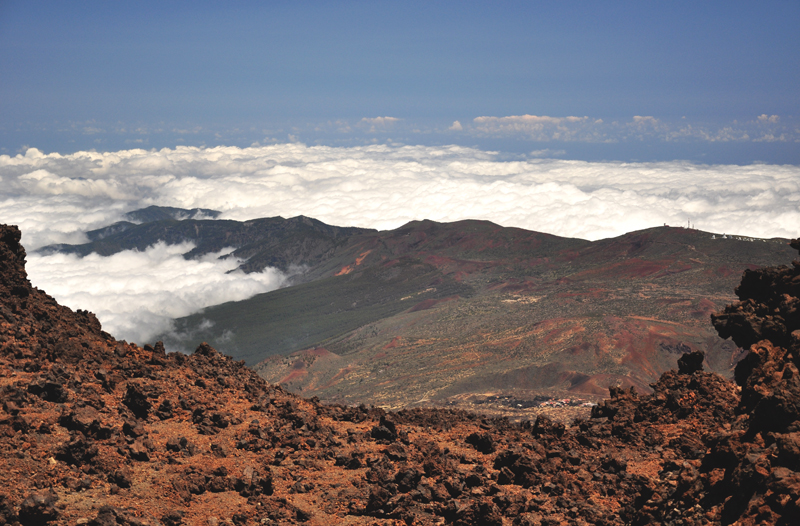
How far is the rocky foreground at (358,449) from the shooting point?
10.5 metres

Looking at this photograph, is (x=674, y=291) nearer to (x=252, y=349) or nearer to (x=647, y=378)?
(x=647, y=378)

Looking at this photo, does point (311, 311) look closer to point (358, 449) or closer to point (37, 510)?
point (358, 449)

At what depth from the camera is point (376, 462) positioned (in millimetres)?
14688

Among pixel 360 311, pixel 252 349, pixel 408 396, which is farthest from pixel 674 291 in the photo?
pixel 252 349

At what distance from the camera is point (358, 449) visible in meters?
15.7

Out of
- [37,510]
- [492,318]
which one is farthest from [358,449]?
[492,318]

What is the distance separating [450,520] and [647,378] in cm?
6157

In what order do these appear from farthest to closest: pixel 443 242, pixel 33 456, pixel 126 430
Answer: pixel 443 242
pixel 126 430
pixel 33 456

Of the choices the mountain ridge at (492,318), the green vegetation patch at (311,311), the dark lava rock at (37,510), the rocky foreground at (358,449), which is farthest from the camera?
the green vegetation patch at (311,311)

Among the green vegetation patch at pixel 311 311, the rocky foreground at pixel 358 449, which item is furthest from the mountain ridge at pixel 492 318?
the rocky foreground at pixel 358 449

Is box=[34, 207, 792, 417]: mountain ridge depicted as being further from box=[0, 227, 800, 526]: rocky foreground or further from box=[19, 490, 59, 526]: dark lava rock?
box=[19, 490, 59, 526]: dark lava rock

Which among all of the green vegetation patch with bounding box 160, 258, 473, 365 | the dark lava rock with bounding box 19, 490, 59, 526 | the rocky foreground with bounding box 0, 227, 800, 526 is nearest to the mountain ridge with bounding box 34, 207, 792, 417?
the green vegetation patch with bounding box 160, 258, 473, 365

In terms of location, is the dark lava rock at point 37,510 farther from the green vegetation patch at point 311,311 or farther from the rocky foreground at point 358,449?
the green vegetation patch at point 311,311

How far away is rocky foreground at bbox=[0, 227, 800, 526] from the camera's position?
34.4ft
